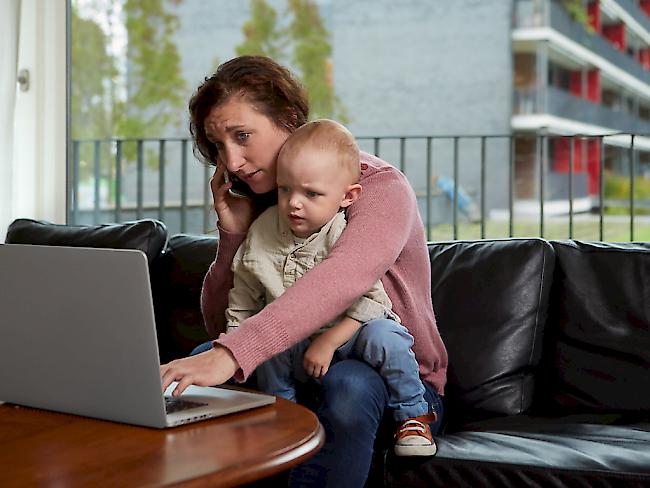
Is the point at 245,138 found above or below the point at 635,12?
below

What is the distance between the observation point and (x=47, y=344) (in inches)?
49.6

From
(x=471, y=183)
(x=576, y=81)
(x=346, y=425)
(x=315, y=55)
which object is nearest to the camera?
(x=346, y=425)

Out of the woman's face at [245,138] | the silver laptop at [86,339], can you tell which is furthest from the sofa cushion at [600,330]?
the silver laptop at [86,339]

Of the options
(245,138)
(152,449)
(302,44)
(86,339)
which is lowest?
(152,449)

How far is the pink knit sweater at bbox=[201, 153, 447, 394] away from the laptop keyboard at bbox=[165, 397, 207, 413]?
0.09m

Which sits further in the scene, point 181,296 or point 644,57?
point 644,57

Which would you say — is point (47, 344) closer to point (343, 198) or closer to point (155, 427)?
point (155, 427)

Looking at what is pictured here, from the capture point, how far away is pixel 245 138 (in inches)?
69.2

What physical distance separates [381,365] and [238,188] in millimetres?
486

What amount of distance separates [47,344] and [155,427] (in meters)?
0.19

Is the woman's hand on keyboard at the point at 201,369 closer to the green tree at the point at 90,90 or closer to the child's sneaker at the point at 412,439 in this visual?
the child's sneaker at the point at 412,439

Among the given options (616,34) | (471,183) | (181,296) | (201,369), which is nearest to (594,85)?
(616,34)

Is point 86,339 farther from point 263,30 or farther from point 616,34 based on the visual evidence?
point 263,30

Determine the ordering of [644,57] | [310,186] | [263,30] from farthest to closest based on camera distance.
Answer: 1. [263,30]
2. [644,57]
3. [310,186]
